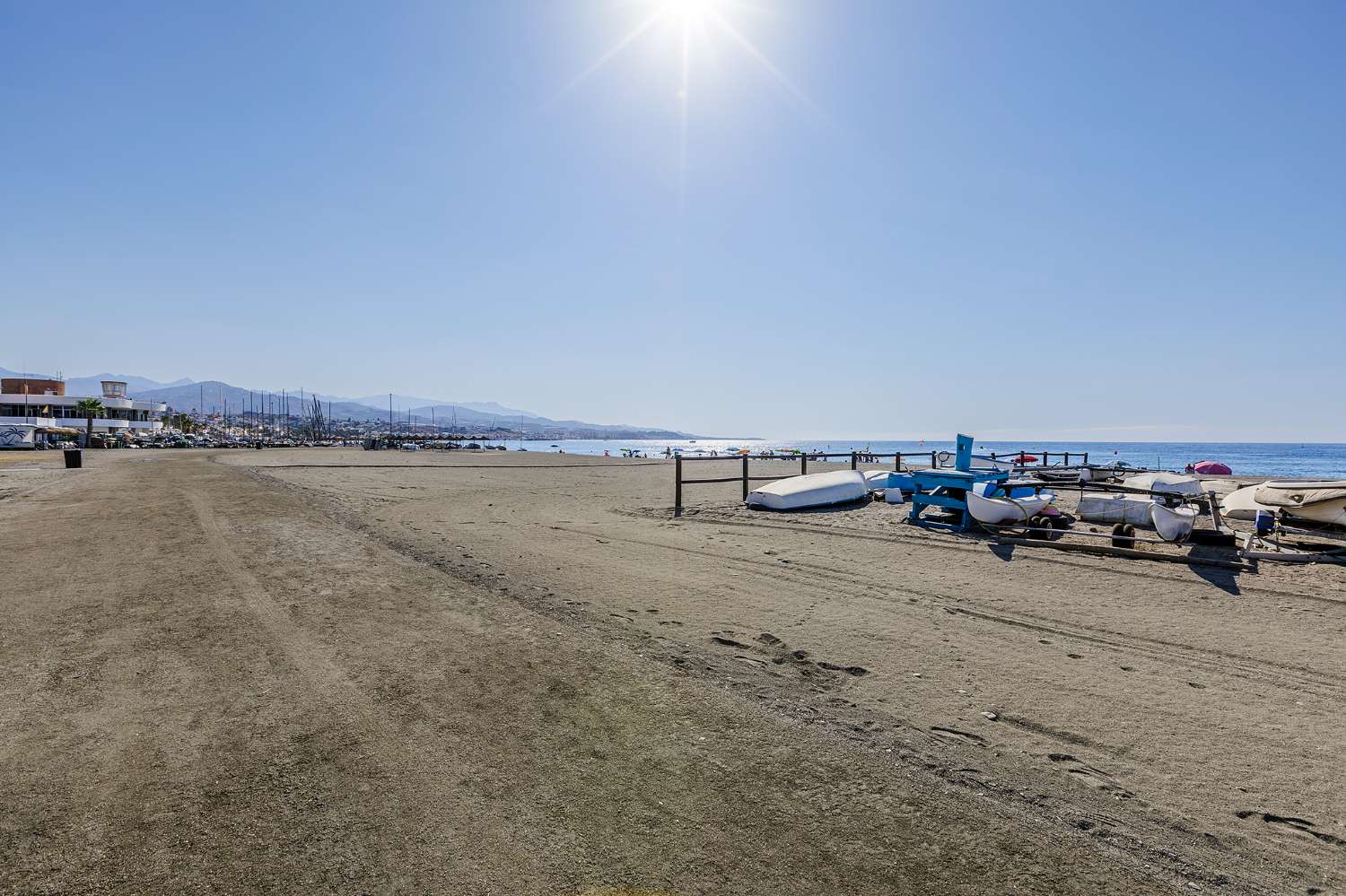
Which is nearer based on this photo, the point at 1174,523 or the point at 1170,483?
Answer: the point at 1174,523

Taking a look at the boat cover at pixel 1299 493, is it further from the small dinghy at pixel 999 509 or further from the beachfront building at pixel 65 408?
the beachfront building at pixel 65 408

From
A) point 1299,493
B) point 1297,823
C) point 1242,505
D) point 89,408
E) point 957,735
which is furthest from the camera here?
point 89,408

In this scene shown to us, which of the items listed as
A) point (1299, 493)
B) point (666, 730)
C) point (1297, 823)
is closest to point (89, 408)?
point (666, 730)

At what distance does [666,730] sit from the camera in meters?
3.84

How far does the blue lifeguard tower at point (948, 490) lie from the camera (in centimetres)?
1205

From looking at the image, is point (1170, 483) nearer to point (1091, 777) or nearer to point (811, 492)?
point (811, 492)

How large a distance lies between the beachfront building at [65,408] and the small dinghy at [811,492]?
102699 millimetres

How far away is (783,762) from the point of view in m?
3.46

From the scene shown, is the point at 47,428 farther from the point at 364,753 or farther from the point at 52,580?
the point at 364,753

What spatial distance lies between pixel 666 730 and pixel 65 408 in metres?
131

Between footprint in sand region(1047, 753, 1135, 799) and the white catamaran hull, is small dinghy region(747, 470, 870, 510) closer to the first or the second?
the white catamaran hull

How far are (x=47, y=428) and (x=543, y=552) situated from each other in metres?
90.4

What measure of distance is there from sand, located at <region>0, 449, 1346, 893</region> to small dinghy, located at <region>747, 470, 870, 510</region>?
269 inches

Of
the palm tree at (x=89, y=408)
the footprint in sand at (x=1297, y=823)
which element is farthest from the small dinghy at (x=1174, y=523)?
the palm tree at (x=89, y=408)
